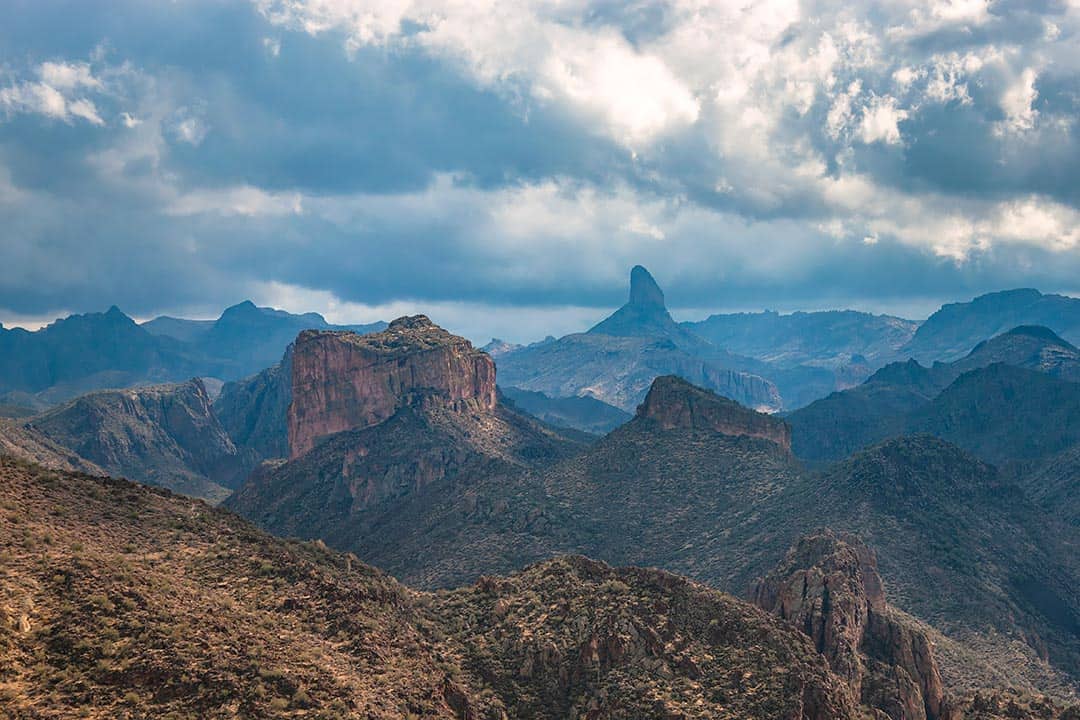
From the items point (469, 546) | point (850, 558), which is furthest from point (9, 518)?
point (469, 546)

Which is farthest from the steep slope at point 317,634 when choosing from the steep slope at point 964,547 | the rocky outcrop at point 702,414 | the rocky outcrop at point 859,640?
the rocky outcrop at point 702,414

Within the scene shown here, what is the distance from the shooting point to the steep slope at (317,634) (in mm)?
41750

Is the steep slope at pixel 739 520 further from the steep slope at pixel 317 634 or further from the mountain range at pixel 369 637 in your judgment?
the steep slope at pixel 317 634

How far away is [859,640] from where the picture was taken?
72.4m

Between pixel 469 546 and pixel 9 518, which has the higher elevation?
pixel 9 518

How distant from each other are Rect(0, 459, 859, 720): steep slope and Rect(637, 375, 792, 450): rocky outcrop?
114 m

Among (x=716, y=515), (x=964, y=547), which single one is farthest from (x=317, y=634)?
(x=964, y=547)

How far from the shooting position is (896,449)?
168m

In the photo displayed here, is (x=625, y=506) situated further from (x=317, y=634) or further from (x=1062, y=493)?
(x=317, y=634)

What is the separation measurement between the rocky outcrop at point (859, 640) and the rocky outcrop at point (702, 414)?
9705 cm

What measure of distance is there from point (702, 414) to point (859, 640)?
111655 mm

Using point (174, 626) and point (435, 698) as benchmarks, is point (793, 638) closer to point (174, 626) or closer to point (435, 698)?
point (435, 698)

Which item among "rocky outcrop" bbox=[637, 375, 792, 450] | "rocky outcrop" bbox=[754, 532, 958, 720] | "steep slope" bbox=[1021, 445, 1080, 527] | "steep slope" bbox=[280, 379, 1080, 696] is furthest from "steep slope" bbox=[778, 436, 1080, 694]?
"rocky outcrop" bbox=[754, 532, 958, 720]

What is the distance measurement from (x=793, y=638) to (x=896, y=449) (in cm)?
11572
